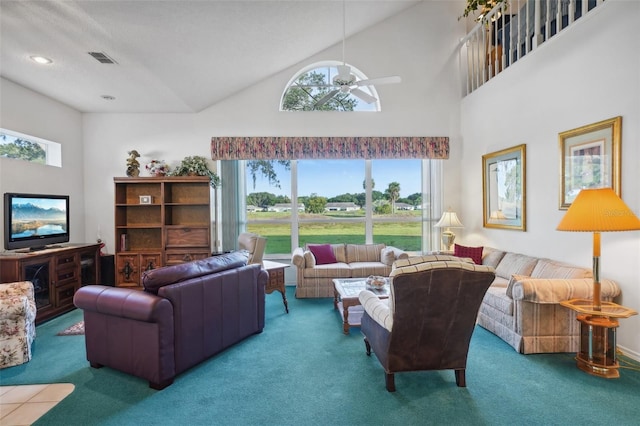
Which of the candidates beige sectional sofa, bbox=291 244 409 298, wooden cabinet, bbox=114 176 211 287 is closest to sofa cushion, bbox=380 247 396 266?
beige sectional sofa, bbox=291 244 409 298

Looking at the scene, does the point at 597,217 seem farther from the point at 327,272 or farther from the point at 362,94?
the point at 327,272

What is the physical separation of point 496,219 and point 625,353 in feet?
7.19

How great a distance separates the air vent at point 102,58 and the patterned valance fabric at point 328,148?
1.99 meters

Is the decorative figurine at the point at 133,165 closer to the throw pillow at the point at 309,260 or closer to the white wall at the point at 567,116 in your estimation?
the throw pillow at the point at 309,260

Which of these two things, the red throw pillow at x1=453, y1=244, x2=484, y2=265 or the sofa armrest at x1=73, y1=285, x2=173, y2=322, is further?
the red throw pillow at x1=453, y1=244, x2=484, y2=265

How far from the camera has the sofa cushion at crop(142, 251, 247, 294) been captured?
2330mm

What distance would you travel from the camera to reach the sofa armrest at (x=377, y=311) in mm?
2184

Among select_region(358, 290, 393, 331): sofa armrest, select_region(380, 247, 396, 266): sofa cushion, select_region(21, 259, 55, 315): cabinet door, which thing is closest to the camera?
select_region(358, 290, 393, 331): sofa armrest

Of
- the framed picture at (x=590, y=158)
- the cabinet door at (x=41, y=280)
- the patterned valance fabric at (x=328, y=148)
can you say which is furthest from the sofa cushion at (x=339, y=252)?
the cabinet door at (x=41, y=280)

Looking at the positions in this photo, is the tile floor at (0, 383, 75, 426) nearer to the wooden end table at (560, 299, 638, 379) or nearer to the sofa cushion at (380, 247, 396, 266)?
the sofa cushion at (380, 247, 396, 266)

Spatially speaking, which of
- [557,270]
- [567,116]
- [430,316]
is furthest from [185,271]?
[567,116]

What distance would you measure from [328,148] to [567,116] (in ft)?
10.6

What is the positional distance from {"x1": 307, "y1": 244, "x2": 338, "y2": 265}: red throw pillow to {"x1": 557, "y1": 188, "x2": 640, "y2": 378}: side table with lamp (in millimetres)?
3088

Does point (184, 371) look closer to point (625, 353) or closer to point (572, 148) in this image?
point (625, 353)
